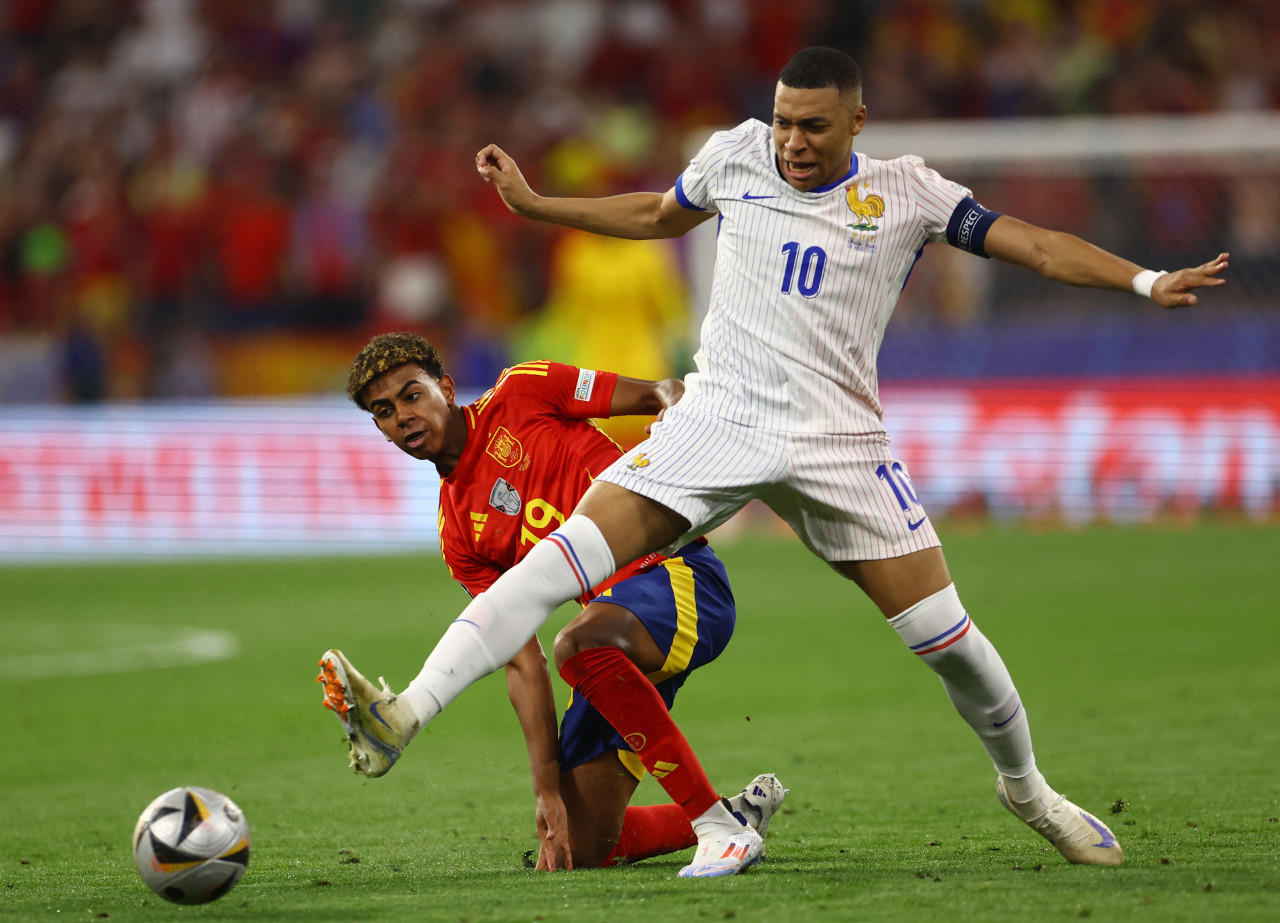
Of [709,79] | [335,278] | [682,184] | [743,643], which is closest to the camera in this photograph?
[682,184]

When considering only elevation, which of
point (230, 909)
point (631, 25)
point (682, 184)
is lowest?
point (230, 909)

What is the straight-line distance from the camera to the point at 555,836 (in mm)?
4336

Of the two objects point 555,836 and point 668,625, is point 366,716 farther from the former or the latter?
point 668,625

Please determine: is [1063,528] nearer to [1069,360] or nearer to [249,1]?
[1069,360]

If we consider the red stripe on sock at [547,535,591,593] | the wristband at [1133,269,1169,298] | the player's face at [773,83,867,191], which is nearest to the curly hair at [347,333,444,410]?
the red stripe on sock at [547,535,591,593]

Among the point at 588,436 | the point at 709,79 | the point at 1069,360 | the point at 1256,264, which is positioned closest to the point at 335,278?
the point at 709,79

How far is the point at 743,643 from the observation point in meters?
9.21

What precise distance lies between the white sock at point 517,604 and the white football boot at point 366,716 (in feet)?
0.56

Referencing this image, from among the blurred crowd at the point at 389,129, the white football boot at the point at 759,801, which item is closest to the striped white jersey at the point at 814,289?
the white football boot at the point at 759,801

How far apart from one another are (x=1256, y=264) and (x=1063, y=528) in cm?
271

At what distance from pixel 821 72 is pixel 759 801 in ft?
→ 6.60

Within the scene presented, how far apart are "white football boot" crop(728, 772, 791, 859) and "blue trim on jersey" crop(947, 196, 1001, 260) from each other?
5.31ft

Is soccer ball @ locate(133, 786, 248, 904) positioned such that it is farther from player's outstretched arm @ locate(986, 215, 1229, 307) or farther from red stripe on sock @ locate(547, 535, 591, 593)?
player's outstretched arm @ locate(986, 215, 1229, 307)

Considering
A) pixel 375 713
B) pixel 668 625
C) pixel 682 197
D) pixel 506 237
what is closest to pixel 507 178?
pixel 682 197
